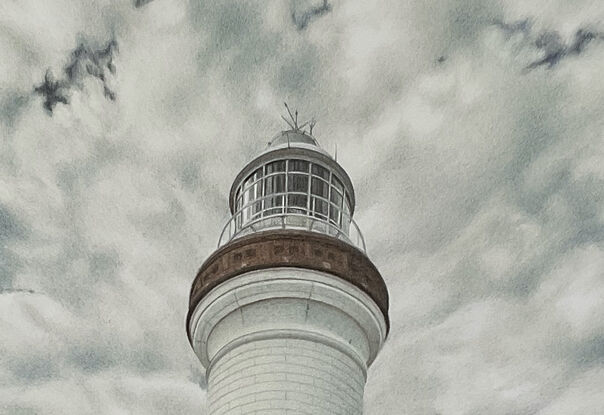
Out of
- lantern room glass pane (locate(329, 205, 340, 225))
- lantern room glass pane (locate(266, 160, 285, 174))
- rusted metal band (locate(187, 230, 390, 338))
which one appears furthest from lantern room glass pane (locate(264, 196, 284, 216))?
rusted metal band (locate(187, 230, 390, 338))

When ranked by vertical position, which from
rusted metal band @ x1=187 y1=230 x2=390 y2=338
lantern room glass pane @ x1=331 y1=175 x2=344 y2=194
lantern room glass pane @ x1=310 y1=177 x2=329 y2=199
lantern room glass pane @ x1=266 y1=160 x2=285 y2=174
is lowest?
rusted metal band @ x1=187 y1=230 x2=390 y2=338

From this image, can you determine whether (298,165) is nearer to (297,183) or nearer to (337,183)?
(297,183)

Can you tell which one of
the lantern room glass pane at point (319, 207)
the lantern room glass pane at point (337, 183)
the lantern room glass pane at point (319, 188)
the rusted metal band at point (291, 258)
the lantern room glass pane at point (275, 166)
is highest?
the lantern room glass pane at point (275, 166)

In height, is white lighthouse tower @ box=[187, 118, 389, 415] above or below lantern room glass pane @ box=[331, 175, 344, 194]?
below

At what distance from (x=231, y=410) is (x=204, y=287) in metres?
2.69

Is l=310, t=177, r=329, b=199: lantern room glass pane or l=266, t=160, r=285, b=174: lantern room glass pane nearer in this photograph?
l=310, t=177, r=329, b=199: lantern room glass pane

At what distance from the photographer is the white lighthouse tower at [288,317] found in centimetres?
1561

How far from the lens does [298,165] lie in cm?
1873

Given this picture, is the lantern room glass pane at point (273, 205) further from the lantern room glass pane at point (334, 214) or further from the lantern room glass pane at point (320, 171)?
the lantern room glass pane at point (334, 214)

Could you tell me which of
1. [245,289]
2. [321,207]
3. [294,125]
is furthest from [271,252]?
[294,125]

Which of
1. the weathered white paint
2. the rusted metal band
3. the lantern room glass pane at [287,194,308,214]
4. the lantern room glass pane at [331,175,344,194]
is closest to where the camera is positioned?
the weathered white paint

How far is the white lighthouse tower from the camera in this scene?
1561cm

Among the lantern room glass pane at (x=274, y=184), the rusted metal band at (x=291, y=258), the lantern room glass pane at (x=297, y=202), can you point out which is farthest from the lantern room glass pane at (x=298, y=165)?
the rusted metal band at (x=291, y=258)

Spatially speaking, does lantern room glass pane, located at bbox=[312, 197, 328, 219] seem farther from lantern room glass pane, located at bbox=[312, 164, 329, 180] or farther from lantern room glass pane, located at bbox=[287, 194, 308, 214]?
lantern room glass pane, located at bbox=[312, 164, 329, 180]
